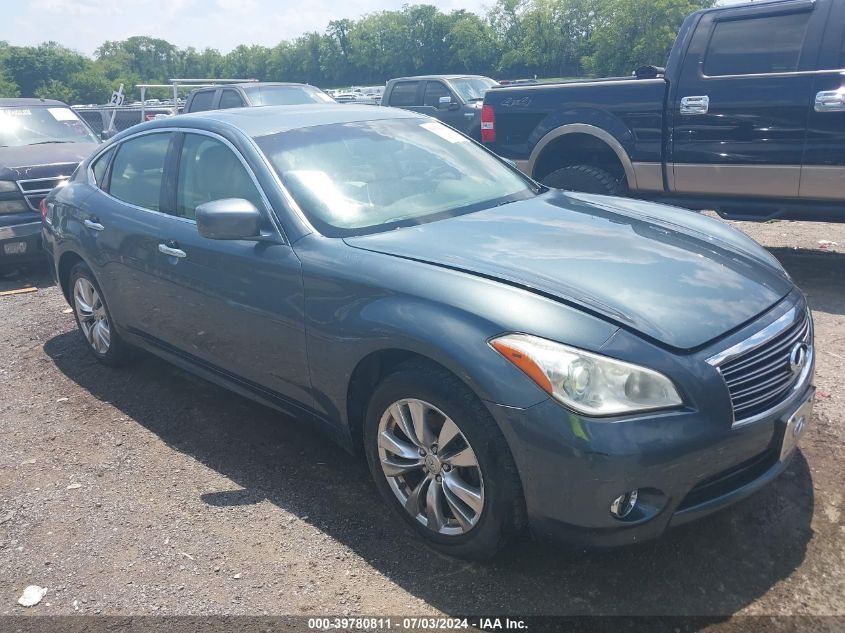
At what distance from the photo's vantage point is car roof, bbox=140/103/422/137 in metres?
3.95

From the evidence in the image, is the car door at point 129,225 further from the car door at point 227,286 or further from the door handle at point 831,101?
the door handle at point 831,101

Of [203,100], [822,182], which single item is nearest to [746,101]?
[822,182]

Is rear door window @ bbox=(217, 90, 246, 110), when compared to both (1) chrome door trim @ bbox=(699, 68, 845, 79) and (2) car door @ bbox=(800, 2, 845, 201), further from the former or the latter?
(2) car door @ bbox=(800, 2, 845, 201)

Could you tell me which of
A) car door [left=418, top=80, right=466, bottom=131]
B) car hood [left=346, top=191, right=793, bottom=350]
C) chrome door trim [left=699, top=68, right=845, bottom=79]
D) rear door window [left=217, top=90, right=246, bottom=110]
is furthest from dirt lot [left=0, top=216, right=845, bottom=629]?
car door [left=418, top=80, right=466, bottom=131]

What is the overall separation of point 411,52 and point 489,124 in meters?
97.5

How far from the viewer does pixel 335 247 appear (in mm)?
3258

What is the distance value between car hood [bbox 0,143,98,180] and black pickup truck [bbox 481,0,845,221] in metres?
4.90

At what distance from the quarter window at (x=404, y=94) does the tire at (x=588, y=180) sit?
343 inches

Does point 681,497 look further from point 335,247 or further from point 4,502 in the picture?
point 4,502

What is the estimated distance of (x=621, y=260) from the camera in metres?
3.04

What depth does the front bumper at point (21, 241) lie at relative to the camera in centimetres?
737

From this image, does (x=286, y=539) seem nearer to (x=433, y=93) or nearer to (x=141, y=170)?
(x=141, y=170)

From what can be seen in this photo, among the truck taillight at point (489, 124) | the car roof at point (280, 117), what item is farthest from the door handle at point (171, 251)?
the truck taillight at point (489, 124)

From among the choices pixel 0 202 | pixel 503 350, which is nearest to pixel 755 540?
pixel 503 350
